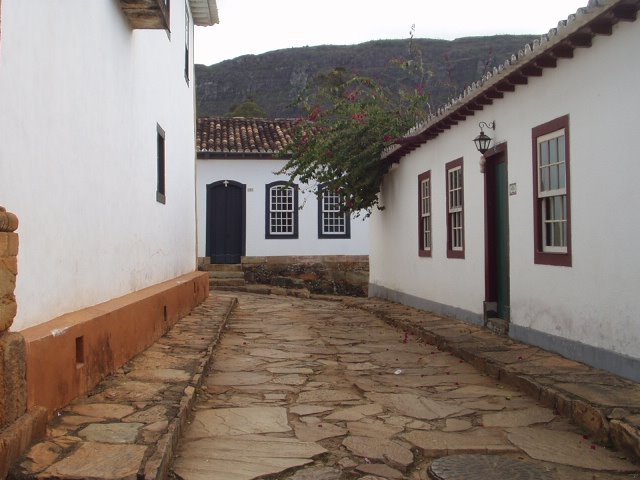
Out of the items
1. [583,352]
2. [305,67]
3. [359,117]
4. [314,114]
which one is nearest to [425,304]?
[359,117]

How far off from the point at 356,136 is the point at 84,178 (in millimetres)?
8910

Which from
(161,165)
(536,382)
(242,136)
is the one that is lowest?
(536,382)

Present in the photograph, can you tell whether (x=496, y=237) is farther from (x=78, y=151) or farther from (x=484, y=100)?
(x=78, y=151)

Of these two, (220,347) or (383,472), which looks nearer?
(383,472)

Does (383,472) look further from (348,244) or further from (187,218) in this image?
(348,244)

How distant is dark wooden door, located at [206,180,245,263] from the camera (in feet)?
73.5

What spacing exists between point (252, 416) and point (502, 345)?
3942 mm

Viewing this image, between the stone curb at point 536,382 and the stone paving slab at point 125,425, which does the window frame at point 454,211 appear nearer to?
the stone curb at point 536,382

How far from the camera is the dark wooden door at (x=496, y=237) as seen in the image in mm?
9695

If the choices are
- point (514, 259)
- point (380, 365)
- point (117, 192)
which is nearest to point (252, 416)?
point (380, 365)

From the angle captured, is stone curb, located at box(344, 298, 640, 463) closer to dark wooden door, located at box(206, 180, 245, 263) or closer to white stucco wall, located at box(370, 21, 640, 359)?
white stucco wall, located at box(370, 21, 640, 359)

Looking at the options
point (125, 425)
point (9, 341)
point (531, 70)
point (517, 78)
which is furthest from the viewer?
point (517, 78)

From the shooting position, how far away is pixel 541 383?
6.14 metres

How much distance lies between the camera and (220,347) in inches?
356
